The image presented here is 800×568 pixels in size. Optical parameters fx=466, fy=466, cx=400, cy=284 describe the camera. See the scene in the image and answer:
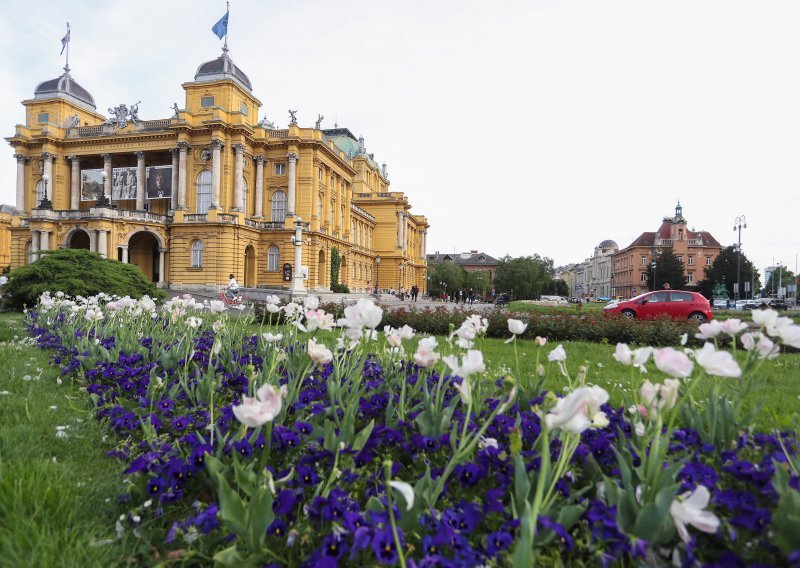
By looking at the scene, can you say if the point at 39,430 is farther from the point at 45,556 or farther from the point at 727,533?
the point at 727,533

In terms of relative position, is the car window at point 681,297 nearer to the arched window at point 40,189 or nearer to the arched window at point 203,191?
the arched window at point 203,191

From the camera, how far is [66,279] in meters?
14.6

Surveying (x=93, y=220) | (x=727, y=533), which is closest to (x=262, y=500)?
(x=727, y=533)

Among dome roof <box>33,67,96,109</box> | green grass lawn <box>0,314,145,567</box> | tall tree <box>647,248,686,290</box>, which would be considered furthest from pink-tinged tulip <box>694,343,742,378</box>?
tall tree <box>647,248,686,290</box>

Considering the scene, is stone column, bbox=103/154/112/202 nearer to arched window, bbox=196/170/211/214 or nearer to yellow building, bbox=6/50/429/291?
yellow building, bbox=6/50/429/291

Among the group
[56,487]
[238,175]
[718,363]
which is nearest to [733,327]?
[718,363]

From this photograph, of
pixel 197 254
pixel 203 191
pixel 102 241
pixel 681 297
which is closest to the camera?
pixel 681 297

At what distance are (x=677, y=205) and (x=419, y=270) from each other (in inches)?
2122

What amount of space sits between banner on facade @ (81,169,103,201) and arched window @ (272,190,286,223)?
49.4 feet

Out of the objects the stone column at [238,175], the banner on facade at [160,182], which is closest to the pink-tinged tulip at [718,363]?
the stone column at [238,175]

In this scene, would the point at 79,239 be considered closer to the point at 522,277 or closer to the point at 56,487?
the point at 56,487

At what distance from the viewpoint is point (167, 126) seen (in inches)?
1563

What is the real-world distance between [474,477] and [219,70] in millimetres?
45903

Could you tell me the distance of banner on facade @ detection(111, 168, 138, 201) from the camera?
40938 millimetres
